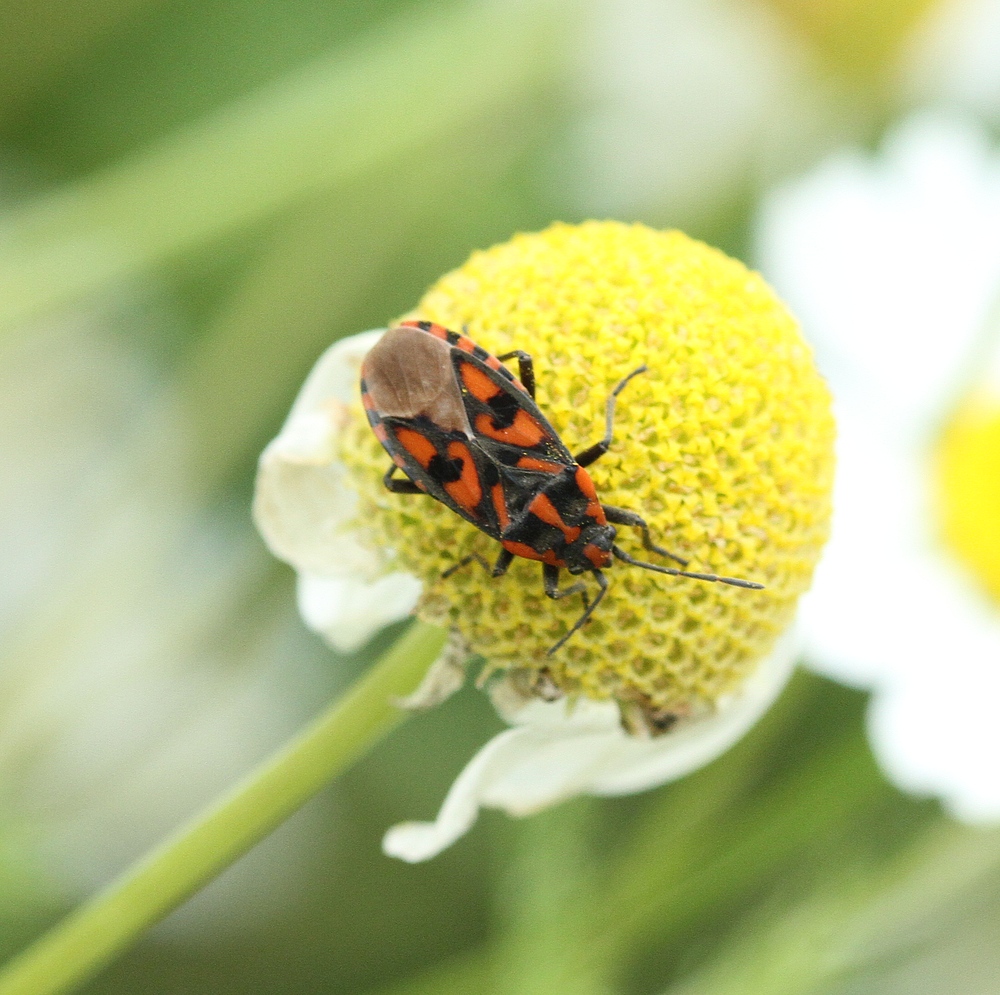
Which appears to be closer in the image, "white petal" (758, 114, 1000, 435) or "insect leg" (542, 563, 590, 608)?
"insect leg" (542, 563, 590, 608)

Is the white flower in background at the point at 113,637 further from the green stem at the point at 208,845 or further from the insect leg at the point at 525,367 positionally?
the insect leg at the point at 525,367

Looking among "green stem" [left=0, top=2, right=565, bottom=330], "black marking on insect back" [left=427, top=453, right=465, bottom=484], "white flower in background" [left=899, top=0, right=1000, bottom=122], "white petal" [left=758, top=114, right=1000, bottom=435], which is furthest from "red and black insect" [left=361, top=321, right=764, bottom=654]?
"white flower in background" [left=899, top=0, right=1000, bottom=122]

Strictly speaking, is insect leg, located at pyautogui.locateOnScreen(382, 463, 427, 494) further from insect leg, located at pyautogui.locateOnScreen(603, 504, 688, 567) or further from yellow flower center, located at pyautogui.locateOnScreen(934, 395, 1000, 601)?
yellow flower center, located at pyautogui.locateOnScreen(934, 395, 1000, 601)

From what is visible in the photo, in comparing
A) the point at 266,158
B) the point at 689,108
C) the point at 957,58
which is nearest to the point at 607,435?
the point at 266,158

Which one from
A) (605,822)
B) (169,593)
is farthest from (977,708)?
(169,593)

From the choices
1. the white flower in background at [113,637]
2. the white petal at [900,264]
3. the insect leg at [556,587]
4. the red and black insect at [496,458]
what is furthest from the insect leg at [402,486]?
the white petal at [900,264]
